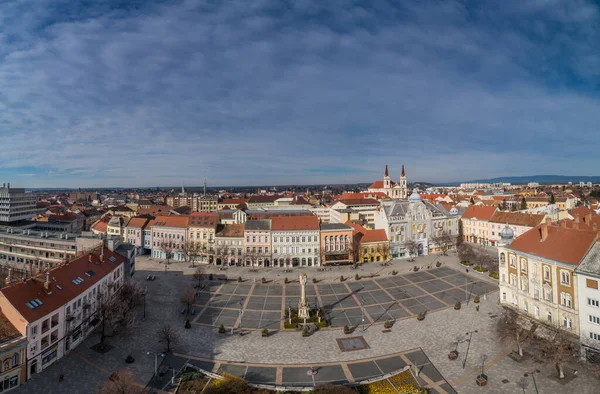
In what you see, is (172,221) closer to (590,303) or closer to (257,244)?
(257,244)

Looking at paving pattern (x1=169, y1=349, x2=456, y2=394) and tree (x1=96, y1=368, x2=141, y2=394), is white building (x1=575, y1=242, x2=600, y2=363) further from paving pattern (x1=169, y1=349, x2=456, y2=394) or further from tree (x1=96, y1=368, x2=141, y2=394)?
tree (x1=96, y1=368, x2=141, y2=394)

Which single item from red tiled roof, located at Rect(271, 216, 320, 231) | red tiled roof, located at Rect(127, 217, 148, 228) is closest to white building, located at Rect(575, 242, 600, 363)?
red tiled roof, located at Rect(271, 216, 320, 231)

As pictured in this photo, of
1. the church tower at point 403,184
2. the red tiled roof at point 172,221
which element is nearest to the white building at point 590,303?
Answer: the red tiled roof at point 172,221

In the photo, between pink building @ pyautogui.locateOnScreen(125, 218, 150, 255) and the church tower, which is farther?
→ the church tower

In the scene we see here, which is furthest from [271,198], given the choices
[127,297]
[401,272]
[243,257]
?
[127,297]

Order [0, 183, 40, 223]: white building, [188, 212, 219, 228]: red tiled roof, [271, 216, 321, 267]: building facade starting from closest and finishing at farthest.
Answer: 1. [271, 216, 321, 267]: building facade
2. [188, 212, 219, 228]: red tiled roof
3. [0, 183, 40, 223]: white building

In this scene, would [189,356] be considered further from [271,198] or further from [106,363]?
[271,198]
